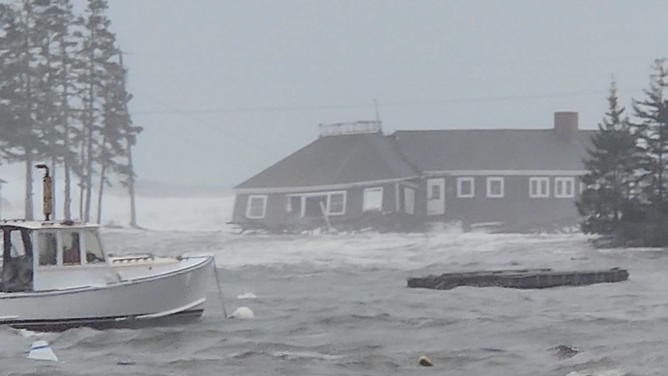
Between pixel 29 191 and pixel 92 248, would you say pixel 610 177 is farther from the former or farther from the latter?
pixel 92 248

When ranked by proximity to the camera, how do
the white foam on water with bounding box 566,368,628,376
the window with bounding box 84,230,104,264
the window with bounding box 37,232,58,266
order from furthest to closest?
the window with bounding box 84,230,104,264, the window with bounding box 37,232,58,266, the white foam on water with bounding box 566,368,628,376

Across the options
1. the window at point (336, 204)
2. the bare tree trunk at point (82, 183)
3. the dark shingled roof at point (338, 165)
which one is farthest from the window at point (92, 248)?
the dark shingled roof at point (338, 165)

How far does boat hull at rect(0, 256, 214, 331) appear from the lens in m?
23.6

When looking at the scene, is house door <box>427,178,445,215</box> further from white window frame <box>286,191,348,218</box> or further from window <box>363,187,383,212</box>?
white window frame <box>286,191,348,218</box>

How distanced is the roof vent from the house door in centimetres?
294

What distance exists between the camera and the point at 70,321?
23828 mm

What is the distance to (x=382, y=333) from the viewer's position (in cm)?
2403

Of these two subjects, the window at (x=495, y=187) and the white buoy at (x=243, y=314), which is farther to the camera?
the window at (x=495, y=187)

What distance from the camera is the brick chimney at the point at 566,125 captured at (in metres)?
61.2

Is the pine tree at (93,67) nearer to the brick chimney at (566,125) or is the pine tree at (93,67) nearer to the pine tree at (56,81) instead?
the pine tree at (56,81)

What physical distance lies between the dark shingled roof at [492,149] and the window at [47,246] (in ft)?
118

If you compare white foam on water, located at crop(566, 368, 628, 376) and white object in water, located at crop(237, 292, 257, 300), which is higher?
white foam on water, located at crop(566, 368, 628, 376)

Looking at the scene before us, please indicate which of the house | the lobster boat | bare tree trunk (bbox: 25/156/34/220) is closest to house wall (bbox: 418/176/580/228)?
the house

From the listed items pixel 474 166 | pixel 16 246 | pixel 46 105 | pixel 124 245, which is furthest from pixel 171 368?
pixel 474 166
